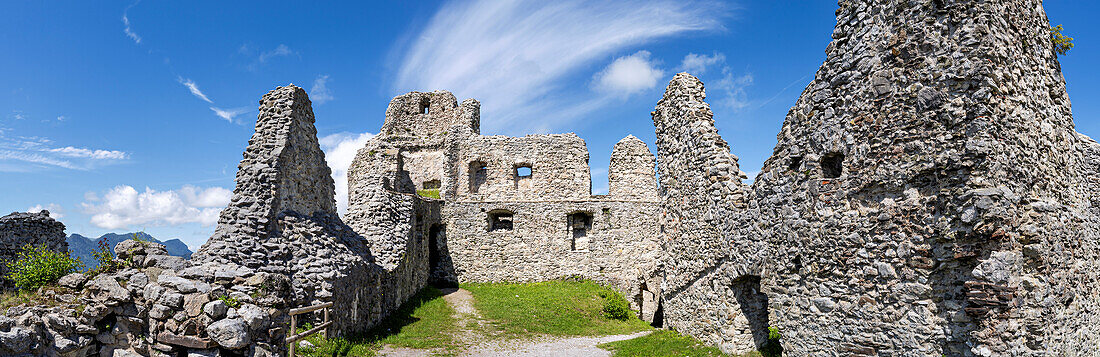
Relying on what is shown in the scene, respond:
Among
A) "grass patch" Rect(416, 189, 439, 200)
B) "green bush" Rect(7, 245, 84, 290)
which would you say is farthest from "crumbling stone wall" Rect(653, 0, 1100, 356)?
"grass patch" Rect(416, 189, 439, 200)

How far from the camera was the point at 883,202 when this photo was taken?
6836 millimetres

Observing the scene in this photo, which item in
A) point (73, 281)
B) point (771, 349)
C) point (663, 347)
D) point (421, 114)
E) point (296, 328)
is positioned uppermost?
point (421, 114)

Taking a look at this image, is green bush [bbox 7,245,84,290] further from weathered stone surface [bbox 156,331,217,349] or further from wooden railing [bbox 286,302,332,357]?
wooden railing [bbox 286,302,332,357]

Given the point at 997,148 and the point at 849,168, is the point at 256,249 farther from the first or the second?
the point at 997,148

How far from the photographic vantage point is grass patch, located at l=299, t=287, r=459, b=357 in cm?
987

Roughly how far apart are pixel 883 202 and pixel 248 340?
26.2 feet

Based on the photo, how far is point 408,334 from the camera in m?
12.9

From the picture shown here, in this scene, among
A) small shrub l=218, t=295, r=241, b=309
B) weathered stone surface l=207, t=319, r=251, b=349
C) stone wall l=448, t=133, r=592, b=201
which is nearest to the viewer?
weathered stone surface l=207, t=319, r=251, b=349

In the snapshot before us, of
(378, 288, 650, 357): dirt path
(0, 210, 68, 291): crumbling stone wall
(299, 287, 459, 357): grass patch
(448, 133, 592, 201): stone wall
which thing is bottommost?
(378, 288, 650, 357): dirt path

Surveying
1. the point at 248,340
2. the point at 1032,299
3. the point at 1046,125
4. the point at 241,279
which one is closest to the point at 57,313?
the point at 241,279

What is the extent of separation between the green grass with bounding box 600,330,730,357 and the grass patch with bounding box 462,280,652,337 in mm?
2283

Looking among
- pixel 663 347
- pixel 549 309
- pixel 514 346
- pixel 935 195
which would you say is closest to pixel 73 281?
pixel 514 346

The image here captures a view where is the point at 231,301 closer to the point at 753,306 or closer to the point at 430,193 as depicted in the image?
the point at 753,306

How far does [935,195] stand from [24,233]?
69.8 feet
